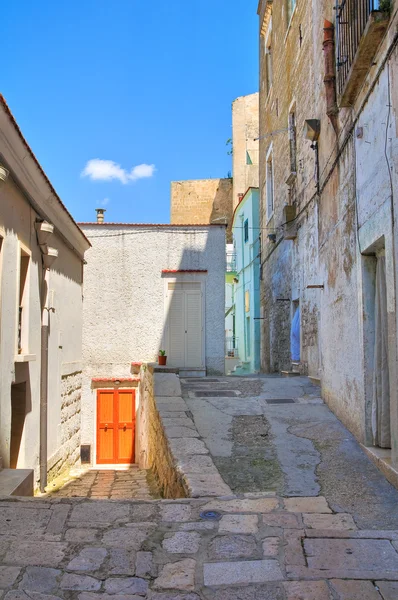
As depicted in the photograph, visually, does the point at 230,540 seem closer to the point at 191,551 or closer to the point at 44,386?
the point at 191,551

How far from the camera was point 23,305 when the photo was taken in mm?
6914

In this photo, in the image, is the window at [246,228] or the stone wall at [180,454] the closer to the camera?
the stone wall at [180,454]

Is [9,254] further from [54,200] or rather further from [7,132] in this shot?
[54,200]

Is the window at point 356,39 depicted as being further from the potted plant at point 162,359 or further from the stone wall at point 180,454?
the potted plant at point 162,359

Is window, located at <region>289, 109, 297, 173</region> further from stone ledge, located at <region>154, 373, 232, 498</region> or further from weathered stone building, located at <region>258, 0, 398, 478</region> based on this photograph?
stone ledge, located at <region>154, 373, 232, 498</region>

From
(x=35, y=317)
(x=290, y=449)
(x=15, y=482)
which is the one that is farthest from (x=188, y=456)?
(x=35, y=317)

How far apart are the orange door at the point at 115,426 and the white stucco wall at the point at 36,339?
7.58ft

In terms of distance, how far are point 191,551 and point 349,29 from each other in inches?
208

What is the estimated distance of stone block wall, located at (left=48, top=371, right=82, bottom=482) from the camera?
8.72 metres

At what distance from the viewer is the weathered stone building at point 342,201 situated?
453cm

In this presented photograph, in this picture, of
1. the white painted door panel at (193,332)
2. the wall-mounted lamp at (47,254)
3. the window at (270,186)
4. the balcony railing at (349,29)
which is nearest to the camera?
the balcony railing at (349,29)

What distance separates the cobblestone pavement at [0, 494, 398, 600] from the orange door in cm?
944

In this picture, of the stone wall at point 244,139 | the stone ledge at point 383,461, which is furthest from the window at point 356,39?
the stone wall at point 244,139

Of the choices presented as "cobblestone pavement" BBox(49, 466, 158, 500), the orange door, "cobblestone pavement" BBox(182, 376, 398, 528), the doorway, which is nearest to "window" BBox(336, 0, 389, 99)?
the doorway
